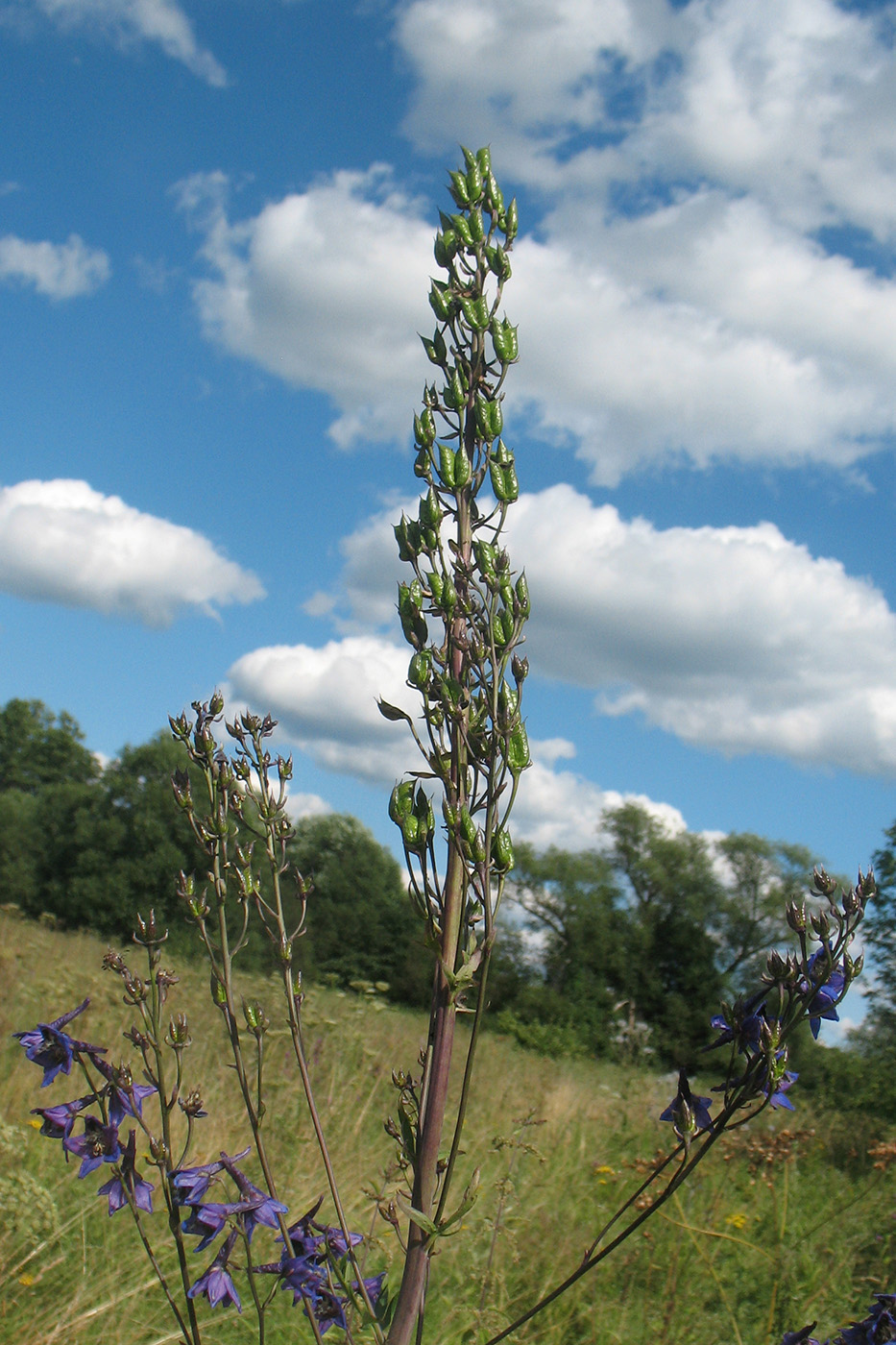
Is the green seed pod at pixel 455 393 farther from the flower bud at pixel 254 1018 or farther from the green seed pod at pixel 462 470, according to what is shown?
the flower bud at pixel 254 1018

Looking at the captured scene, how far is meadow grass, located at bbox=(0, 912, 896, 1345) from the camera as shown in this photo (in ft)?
13.2

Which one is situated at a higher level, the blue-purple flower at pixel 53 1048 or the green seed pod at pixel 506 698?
the green seed pod at pixel 506 698

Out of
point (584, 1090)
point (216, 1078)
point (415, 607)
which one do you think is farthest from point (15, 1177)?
point (584, 1090)

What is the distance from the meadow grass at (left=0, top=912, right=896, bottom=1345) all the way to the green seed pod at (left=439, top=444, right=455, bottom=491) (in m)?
1.61

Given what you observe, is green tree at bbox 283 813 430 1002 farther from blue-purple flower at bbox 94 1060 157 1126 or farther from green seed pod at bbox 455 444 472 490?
green seed pod at bbox 455 444 472 490

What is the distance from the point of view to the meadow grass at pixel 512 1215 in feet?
13.2

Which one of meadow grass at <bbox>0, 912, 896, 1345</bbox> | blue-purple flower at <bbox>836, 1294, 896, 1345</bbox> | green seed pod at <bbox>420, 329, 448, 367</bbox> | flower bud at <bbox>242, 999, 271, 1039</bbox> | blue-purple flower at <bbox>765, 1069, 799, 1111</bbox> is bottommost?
meadow grass at <bbox>0, 912, 896, 1345</bbox>

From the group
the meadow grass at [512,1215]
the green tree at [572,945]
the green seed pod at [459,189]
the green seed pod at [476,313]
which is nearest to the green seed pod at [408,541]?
the green seed pod at [476,313]

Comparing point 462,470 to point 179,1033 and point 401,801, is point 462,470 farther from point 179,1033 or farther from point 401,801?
point 179,1033

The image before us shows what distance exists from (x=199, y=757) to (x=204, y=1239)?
95 centimetres

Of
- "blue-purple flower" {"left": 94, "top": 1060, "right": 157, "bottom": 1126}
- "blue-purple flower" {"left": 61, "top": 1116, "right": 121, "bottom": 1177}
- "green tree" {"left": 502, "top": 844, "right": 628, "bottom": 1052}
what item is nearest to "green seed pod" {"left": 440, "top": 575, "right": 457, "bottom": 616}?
"blue-purple flower" {"left": 94, "top": 1060, "right": 157, "bottom": 1126}

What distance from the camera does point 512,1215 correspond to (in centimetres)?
517

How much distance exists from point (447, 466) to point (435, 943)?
3.23ft

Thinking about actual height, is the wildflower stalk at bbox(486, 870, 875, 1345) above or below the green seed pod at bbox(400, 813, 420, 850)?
below
